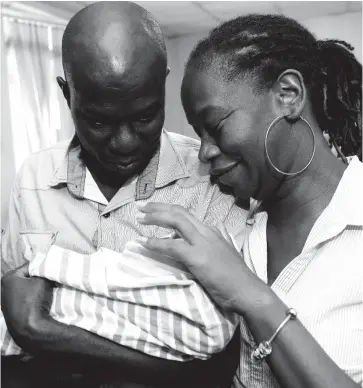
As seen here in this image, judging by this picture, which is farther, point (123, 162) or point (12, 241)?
point (12, 241)

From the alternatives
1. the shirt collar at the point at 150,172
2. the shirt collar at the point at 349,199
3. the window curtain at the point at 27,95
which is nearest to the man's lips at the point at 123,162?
the shirt collar at the point at 150,172

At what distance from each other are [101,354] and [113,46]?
75cm

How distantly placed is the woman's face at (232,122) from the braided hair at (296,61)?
0.11ft

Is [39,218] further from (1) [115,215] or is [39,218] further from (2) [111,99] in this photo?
(2) [111,99]

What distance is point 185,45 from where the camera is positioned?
7.39 meters

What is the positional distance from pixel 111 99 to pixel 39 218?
0.45 m

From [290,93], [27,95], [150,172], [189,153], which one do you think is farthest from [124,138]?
[27,95]

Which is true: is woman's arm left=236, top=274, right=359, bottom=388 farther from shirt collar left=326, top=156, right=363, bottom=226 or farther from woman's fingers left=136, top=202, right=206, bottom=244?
shirt collar left=326, top=156, right=363, bottom=226

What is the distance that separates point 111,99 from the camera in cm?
125

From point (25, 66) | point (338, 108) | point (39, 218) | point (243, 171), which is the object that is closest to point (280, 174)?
point (243, 171)

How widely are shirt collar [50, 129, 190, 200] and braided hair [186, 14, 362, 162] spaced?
295mm

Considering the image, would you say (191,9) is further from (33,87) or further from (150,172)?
(150,172)

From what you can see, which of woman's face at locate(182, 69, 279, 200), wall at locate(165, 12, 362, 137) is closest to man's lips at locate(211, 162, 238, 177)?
woman's face at locate(182, 69, 279, 200)

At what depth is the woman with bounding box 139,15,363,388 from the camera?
1.08m
